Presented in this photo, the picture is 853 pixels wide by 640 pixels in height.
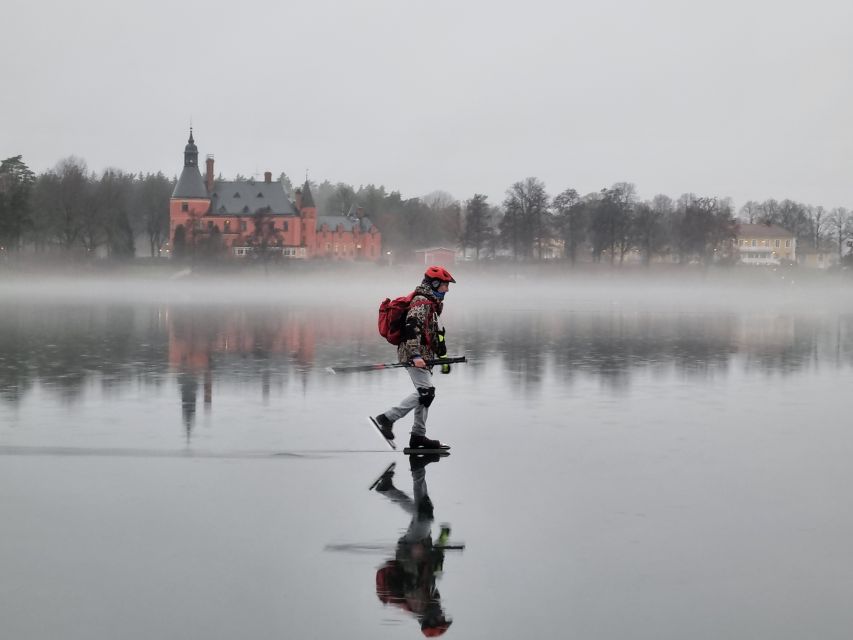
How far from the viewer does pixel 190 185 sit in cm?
13475

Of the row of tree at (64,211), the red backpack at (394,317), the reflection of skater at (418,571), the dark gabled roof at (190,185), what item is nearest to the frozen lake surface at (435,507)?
the reflection of skater at (418,571)

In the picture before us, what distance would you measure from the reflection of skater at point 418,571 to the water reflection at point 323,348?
5.89m

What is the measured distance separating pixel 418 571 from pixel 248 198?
135585mm

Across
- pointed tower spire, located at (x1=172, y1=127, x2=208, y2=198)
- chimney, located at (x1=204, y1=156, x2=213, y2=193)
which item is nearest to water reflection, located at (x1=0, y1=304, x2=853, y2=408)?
pointed tower spire, located at (x1=172, y1=127, x2=208, y2=198)

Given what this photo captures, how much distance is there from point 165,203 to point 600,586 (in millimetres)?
137947

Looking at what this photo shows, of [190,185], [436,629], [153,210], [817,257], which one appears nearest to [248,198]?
Result: [190,185]

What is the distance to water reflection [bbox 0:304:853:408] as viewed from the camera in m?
18.3

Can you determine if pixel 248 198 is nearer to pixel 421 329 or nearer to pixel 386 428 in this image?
pixel 386 428

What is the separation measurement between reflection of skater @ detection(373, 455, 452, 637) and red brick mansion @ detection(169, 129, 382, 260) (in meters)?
117

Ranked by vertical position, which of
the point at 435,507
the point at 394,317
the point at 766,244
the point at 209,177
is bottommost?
the point at 435,507

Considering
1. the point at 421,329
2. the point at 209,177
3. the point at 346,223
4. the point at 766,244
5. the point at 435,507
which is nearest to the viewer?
the point at 435,507

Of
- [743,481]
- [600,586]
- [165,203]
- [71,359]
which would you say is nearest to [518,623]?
[600,586]

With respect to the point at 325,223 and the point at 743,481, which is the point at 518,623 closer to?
the point at 743,481

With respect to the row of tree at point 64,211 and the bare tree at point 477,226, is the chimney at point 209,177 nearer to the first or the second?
the row of tree at point 64,211
